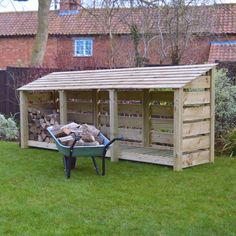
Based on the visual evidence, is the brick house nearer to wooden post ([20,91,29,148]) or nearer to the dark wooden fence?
the dark wooden fence

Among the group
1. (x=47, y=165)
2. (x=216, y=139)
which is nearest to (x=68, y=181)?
(x=47, y=165)

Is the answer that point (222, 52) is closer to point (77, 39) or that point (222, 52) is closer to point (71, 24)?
point (77, 39)

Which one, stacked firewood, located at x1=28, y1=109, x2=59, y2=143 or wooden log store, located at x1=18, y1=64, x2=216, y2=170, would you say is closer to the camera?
wooden log store, located at x1=18, y1=64, x2=216, y2=170

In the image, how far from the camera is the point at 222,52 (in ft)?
67.5

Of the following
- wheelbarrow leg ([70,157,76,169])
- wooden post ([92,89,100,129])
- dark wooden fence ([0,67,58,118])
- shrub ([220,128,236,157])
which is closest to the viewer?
wheelbarrow leg ([70,157,76,169])

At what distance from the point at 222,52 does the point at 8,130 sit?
13105 mm

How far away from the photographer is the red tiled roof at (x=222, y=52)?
20.2 metres

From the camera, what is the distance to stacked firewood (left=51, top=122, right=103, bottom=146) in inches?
247

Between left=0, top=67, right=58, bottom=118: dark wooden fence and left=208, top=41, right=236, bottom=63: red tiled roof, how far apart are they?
1056 cm

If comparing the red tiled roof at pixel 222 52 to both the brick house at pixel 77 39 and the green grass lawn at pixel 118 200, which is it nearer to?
the brick house at pixel 77 39

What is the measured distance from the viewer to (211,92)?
23.3 ft

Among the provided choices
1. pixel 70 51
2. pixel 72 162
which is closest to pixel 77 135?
pixel 72 162

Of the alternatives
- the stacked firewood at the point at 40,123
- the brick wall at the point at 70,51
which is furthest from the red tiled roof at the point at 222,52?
the stacked firewood at the point at 40,123

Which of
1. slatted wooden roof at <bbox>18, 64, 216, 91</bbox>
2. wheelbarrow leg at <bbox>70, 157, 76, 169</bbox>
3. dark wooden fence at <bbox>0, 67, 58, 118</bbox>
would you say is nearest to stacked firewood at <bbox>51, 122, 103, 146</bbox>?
wheelbarrow leg at <bbox>70, 157, 76, 169</bbox>
